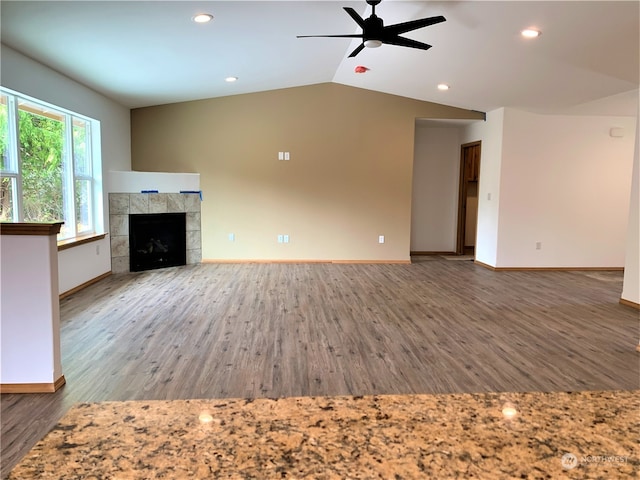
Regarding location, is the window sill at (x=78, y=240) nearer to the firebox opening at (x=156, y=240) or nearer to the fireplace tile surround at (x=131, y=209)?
the fireplace tile surround at (x=131, y=209)

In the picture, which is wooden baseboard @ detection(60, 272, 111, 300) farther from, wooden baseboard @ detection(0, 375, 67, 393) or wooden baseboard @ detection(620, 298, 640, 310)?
wooden baseboard @ detection(620, 298, 640, 310)

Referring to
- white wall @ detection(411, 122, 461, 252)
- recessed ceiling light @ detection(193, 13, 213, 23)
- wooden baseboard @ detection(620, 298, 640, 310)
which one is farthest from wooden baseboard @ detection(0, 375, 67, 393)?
white wall @ detection(411, 122, 461, 252)

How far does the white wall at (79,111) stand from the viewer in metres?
4.11

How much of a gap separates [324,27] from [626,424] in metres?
4.88

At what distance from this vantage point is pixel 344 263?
24.8 feet

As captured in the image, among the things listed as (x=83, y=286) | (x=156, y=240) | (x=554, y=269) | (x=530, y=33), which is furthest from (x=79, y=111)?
(x=554, y=269)

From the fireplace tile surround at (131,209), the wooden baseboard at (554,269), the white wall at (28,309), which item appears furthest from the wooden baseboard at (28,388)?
the wooden baseboard at (554,269)

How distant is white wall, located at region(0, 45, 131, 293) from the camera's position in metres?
4.11

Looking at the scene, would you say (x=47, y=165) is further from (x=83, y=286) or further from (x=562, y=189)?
(x=562, y=189)

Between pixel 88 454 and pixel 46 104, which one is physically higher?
pixel 46 104

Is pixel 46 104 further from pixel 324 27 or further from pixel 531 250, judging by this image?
pixel 531 250

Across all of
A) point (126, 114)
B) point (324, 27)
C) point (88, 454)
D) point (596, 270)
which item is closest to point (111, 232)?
point (126, 114)

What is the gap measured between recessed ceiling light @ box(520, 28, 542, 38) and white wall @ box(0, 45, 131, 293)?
4.77m

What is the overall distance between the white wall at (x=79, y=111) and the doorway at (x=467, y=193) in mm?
6060
